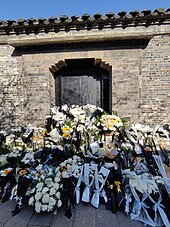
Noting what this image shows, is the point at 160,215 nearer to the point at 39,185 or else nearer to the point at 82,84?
the point at 39,185

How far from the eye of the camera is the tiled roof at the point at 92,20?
3.66 metres

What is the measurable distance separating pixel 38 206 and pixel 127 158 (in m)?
1.74

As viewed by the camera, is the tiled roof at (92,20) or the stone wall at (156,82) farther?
the stone wall at (156,82)

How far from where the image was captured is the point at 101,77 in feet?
14.5

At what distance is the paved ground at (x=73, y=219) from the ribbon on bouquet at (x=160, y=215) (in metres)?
0.22

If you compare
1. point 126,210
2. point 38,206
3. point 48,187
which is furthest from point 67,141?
point 126,210

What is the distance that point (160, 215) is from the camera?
1.96m

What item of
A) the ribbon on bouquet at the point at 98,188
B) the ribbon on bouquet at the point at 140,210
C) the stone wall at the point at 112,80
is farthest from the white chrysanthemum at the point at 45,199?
the stone wall at the point at 112,80

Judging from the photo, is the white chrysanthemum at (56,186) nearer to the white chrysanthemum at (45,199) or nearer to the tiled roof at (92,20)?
the white chrysanthemum at (45,199)

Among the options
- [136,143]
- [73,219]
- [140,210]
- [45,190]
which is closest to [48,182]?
[45,190]

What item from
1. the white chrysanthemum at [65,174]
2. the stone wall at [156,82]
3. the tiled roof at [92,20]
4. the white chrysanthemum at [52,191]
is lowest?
the white chrysanthemum at [52,191]

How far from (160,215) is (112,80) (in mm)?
2966

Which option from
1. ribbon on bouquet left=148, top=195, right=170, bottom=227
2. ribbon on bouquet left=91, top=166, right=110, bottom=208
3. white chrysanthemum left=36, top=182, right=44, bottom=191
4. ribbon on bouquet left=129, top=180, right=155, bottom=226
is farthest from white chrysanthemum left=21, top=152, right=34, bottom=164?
ribbon on bouquet left=148, top=195, right=170, bottom=227

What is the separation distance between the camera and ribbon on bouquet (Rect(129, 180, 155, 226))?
1.93m
